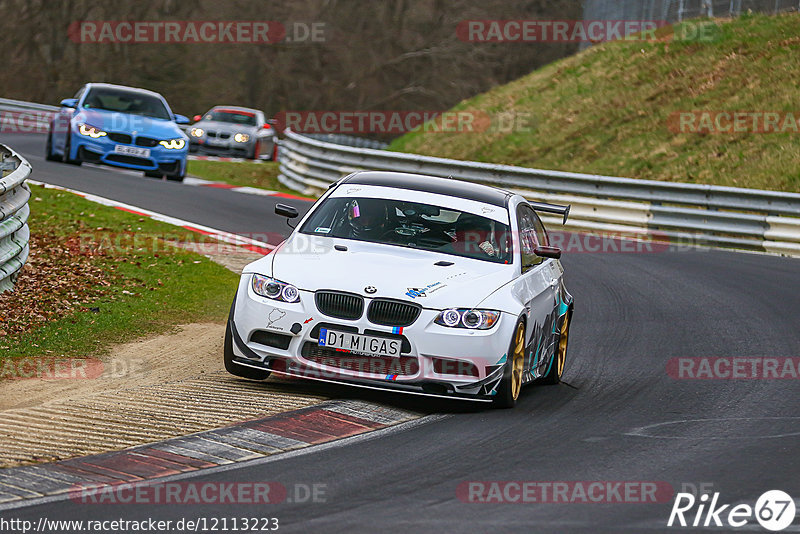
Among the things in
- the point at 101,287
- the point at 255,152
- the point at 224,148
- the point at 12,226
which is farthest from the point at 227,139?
the point at 12,226

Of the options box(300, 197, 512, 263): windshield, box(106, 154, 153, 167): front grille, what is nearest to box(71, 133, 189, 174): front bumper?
box(106, 154, 153, 167): front grille

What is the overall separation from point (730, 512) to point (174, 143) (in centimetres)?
1811

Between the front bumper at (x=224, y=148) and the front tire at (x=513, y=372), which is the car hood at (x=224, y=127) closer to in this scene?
the front bumper at (x=224, y=148)

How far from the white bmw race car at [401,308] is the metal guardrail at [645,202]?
1069 centimetres

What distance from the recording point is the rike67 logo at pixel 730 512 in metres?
5.79

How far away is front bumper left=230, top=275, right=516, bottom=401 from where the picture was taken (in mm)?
7910

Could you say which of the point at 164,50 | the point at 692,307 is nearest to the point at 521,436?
the point at 692,307

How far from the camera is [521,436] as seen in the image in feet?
24.6

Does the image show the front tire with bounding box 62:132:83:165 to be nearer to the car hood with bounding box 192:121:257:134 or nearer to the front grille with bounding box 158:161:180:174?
the front grille with bounding box 158:161:180:174

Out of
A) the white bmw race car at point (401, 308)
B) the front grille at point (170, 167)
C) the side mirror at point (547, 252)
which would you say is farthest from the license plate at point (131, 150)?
the side mirror at point (547, 252)

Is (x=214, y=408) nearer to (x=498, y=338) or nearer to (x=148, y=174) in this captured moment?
(x=498, y=338)

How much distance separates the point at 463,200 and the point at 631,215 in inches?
515

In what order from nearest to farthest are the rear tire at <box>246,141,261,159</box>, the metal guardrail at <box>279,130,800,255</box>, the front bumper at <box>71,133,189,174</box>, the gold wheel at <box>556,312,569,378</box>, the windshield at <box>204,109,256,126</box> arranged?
1. the gold wheel at <box>556,312,569,378</box>
2. the metal guardrail at <box>279,130,800,255</box>
3. the front bumper at <box>71,133,189,174</box>
4. the rear tire at <box>246,141,261,159</box>
5. the windshield at <box>204,109,256,126</box>

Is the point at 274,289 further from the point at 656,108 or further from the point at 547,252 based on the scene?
the point at 656,108
